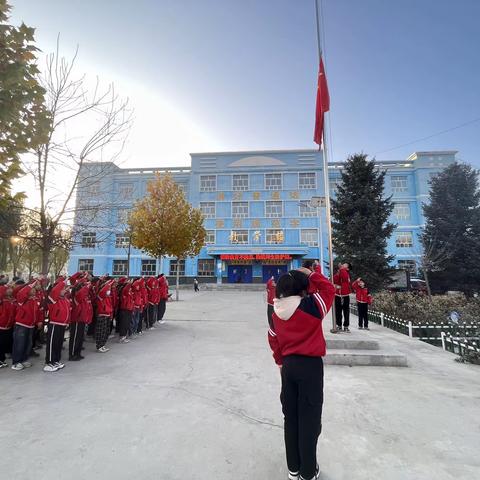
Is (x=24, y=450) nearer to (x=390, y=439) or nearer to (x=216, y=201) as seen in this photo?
(x=390, y=439)

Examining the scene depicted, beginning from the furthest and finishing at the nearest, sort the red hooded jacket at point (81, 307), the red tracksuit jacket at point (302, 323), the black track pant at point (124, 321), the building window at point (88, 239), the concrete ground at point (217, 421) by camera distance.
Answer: the building window at point (88, 239), the black track pant at point (124, 321), the red hooded jacket at point (81, 307), the concrete ground at point (217, 421), the red tracksuit jacket at point (302, 323)

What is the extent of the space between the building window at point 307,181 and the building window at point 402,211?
38.8 feet

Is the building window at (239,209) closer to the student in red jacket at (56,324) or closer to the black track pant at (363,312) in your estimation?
the black track pant at (363,312)

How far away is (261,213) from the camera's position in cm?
3906

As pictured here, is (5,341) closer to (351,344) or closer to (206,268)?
(351,344)

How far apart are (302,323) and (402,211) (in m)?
43.0

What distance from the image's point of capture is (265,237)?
→ 38.2 metres

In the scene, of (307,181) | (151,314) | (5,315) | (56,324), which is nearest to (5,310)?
(5,315)

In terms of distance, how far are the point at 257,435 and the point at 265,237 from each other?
35.3 metres

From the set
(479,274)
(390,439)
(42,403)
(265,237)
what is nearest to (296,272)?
(390,439)

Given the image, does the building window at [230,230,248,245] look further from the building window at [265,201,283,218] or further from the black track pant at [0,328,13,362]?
the black track pant at [0,328,13,362]

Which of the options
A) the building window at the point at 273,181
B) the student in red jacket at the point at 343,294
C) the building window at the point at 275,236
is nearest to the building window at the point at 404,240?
the building window at the point at 275,236

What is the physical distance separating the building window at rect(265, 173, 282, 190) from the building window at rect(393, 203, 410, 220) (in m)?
→ 16.4

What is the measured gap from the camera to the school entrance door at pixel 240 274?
37781 mm
